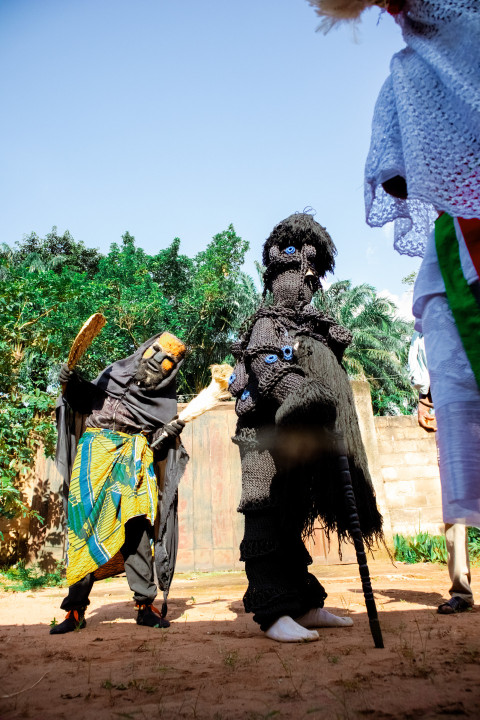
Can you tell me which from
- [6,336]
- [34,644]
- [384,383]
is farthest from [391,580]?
[384,383]

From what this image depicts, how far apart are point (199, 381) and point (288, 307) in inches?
Answer: 693

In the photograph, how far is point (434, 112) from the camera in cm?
141

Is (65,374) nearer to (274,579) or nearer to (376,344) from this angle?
(274,579)

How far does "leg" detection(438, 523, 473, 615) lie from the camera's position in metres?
2.89

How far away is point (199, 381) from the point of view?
2030cm

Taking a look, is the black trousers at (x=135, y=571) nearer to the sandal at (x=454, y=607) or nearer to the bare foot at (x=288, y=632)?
the bare foot at (x=288, y=632)

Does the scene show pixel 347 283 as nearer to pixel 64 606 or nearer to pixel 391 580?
pixel 391 580

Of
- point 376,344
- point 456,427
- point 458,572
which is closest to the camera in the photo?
point 456,427

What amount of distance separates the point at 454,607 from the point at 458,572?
235 millimetres

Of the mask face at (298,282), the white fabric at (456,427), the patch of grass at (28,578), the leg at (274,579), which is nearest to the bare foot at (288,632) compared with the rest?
the leg at (274,579)

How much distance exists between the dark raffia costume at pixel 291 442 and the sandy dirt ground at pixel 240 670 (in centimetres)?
32

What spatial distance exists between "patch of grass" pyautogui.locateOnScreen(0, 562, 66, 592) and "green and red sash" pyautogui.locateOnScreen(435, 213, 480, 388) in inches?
215

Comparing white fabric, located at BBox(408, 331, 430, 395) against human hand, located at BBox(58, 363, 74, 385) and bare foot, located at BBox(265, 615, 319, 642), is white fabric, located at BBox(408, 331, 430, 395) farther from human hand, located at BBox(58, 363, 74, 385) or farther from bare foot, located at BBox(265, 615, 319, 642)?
human hand, located at BBox(58, 363, 74, 385)

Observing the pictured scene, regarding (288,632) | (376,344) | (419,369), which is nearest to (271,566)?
(288,632)
